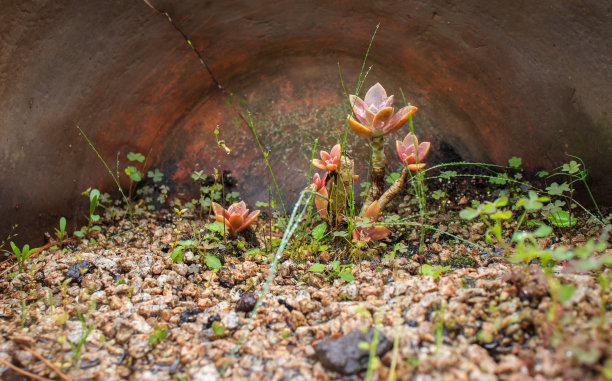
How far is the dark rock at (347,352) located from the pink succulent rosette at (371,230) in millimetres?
474

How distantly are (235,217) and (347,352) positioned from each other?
2.30ft

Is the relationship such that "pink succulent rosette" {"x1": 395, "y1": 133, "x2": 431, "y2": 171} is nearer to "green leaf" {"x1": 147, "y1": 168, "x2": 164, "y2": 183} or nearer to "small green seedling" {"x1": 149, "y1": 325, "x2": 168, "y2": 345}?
"small green seedling" {"x1": 149, "y1": 325, "x2": 168, "y2": 345}

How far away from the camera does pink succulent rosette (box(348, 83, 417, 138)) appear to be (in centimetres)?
131

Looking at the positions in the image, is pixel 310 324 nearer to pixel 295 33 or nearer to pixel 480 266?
pixel 480 266

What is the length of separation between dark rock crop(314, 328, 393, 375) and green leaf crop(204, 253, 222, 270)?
514 mm

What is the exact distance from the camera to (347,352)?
0.90 m

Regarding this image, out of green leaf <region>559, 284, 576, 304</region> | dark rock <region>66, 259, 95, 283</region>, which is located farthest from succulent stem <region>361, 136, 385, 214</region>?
dark rock <region>66, 259, 95, 283</region>

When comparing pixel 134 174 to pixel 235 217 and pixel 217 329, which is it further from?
pixel 217 329

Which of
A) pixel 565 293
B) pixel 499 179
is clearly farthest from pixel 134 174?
pixel 565 293

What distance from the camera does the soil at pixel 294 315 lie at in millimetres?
867

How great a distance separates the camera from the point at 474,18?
159 centimetres

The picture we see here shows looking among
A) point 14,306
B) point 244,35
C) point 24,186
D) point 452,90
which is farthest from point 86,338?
point 452,90

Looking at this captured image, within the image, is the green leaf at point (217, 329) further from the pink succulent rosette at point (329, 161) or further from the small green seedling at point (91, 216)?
the small green seedling at point (91, 216)

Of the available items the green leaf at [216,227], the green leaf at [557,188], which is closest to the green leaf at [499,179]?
the green leaf at [557,188]
